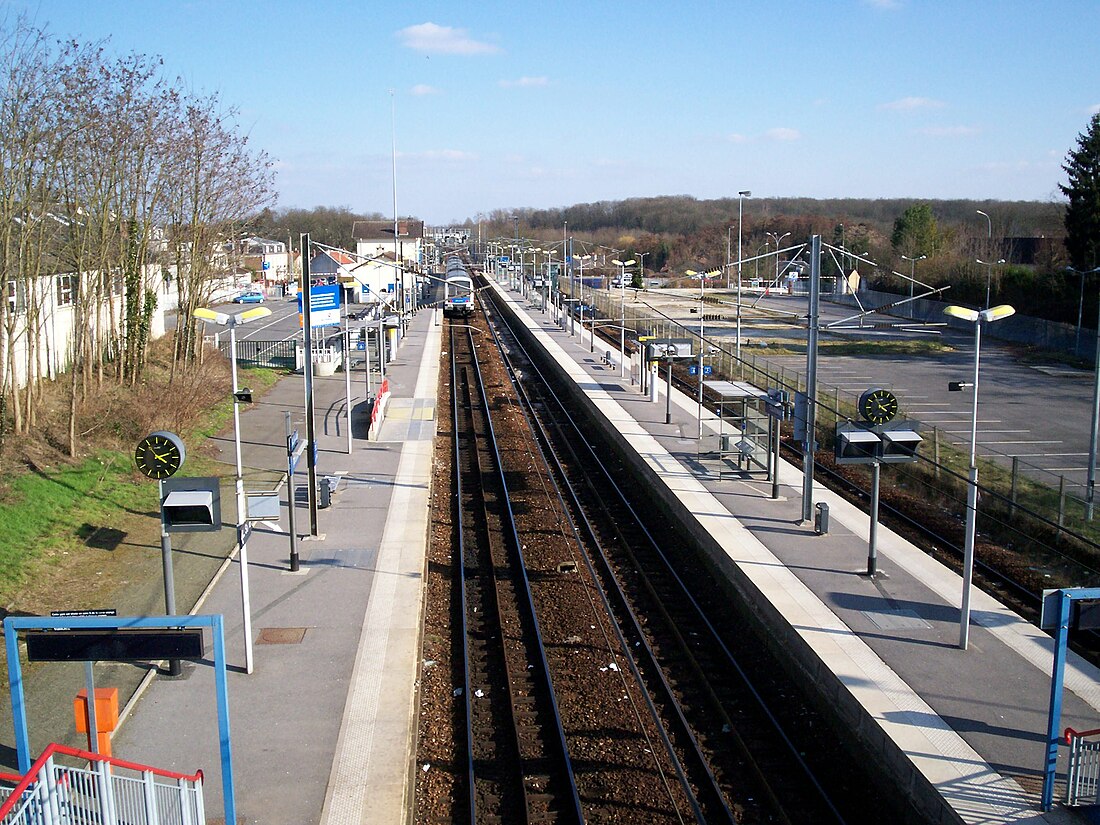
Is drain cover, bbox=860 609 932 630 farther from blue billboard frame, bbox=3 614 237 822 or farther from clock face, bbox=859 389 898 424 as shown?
blue billboard frame, bbox=3 614 237 822

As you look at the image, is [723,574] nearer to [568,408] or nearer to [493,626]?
[493,626]

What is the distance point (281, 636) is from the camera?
12211 mm

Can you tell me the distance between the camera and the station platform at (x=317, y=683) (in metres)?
8.71

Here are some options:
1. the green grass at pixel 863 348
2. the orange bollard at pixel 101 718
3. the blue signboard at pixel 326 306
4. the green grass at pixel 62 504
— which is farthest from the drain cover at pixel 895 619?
the green grass at pixel 863 348

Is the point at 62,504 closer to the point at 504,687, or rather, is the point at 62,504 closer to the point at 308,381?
the point at 308,381

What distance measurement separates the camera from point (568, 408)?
107 ft

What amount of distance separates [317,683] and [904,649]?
7047 mm

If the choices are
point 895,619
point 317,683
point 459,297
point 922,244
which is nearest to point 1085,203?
point 922,244

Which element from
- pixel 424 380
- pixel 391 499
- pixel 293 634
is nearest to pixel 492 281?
pixel 424 380

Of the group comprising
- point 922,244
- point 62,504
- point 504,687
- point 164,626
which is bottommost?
point 504,687

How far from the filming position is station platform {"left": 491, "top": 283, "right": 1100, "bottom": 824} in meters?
8.93

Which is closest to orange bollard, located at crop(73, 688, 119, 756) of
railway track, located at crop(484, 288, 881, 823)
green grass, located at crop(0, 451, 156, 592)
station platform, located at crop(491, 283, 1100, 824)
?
green grass, located at crop(0, 451, 156, 592)

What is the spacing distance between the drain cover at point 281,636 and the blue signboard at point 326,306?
17.3 metres

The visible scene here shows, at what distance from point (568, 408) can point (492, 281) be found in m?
77.2
